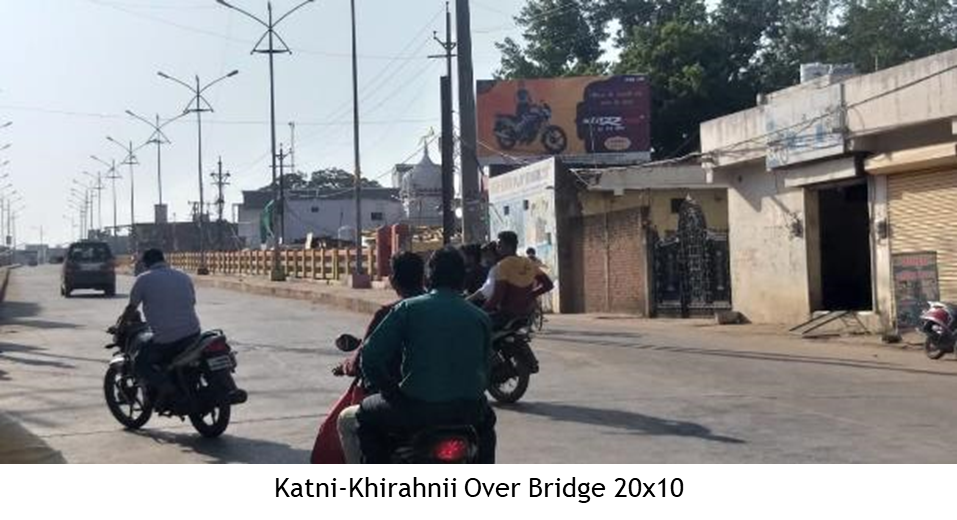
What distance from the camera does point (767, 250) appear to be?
2362 centimetres

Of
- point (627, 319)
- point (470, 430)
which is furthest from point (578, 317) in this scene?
point (470, 430)

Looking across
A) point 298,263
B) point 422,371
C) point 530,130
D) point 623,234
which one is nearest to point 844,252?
point 623,234

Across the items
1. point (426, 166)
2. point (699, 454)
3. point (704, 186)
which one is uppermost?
point (426, 166)

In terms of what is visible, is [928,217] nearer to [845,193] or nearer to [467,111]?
[845,193]

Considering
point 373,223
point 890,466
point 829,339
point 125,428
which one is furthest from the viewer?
point 373,223

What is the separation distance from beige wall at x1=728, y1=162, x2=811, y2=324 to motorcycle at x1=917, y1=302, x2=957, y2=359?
585cm

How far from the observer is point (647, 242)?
2602cm

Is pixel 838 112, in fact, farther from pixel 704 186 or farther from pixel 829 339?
pixel 704 186

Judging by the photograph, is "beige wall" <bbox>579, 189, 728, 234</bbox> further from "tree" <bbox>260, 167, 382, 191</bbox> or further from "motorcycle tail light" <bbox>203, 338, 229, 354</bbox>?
"tree" <bbox>260, 167, 382, 191</bbox>

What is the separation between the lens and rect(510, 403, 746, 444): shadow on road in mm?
9680

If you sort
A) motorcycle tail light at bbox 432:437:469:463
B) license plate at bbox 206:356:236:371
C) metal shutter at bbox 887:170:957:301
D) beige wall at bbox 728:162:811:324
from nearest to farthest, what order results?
1. motorcycle tail light at bbox 432:437:469:463
2. license plate at bbox 206:356:236:371
3. metal shutter at bbox 887:170:957:301
4. beige wall at bbox 728:162:811:324

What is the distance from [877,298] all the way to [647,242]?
→ 6820 millimetres

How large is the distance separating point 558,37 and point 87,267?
30.0 metres

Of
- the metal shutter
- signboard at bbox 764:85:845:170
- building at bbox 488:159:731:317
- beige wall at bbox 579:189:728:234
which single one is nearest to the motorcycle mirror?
the metal shutter
